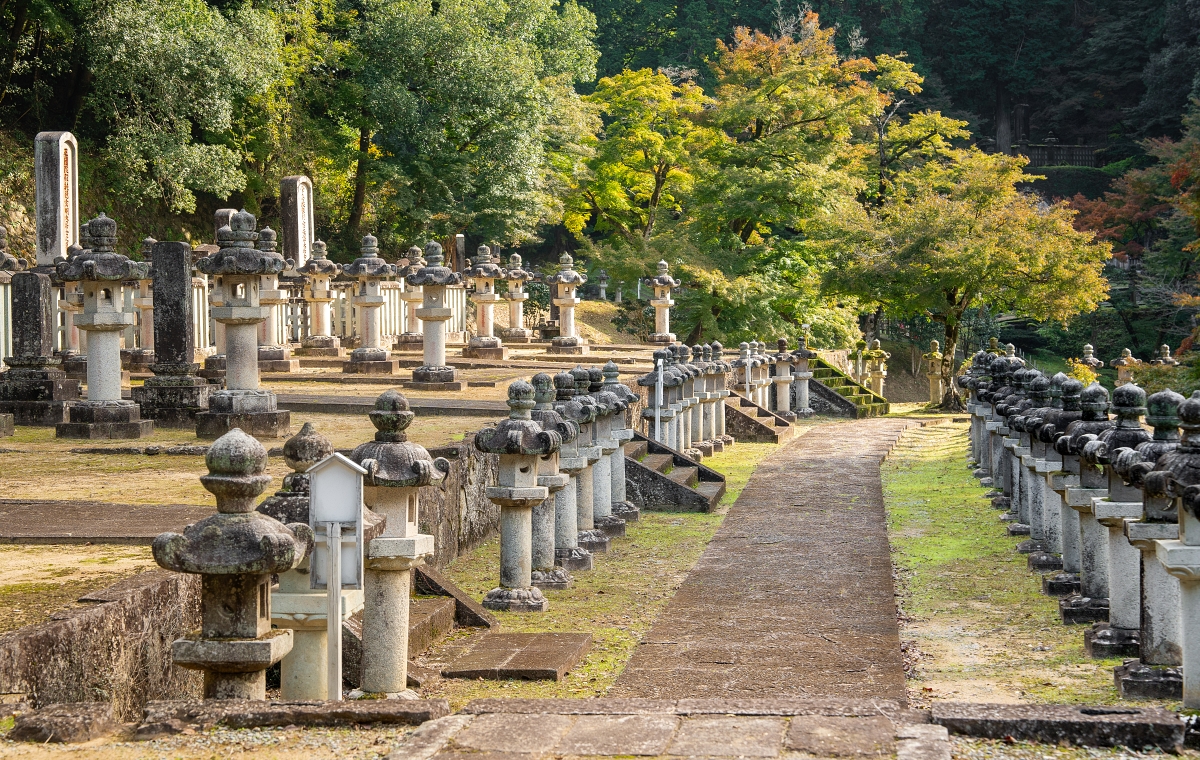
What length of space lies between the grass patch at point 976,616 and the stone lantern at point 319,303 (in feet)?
37.5

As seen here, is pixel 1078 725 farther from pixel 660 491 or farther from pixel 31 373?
pixel 31 373

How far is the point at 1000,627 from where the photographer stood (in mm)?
8273

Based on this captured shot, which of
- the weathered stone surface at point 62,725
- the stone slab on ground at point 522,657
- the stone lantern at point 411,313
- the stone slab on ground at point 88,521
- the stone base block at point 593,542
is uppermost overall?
the stone lantern at point 411,313

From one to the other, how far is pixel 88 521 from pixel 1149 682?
5830mm

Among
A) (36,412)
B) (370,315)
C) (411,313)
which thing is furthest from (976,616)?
(411,313)

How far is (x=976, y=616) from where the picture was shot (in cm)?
866

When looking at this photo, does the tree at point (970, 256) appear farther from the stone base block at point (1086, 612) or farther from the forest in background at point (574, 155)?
the stone base block at point (1086, 612)

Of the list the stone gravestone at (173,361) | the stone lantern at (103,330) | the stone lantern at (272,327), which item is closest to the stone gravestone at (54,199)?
the stone lantern at (272,327)

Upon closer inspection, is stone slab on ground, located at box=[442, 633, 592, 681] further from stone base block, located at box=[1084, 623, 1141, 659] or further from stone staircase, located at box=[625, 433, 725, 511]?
stone staircase, located at box=[625, 433, 725, 511]

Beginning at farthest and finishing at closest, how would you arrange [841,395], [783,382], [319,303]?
1. [841,395]
2. [783,382]
3. [319,303]

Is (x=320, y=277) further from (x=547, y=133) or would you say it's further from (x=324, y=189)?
(x=547, y=133)

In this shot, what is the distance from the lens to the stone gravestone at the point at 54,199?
74.9ft

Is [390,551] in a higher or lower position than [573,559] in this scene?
higher

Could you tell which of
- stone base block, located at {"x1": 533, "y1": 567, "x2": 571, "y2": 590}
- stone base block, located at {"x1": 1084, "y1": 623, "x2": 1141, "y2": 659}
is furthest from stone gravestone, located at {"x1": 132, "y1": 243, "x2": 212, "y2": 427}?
stone base block, located at {"x1": 1084, "y1": 623, "x2": 1141, "y2": 659}
